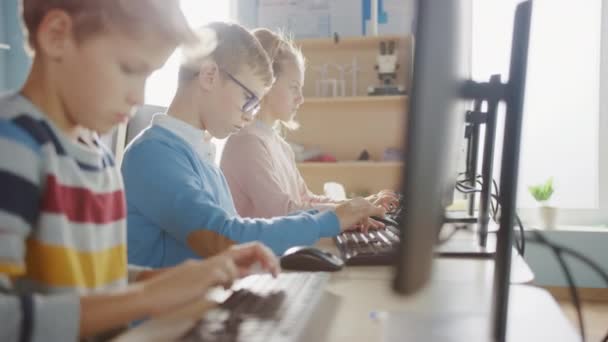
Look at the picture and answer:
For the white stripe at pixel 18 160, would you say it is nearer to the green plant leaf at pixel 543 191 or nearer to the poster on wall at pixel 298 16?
the poster on wall at pixel 298 16

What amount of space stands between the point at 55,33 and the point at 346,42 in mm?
2795

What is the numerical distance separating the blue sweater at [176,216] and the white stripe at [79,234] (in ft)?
0.54

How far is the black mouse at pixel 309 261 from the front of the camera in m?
0.95

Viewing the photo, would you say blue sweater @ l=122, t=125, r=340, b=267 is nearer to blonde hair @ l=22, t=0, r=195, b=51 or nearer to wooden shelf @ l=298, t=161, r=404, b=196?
blonde hair @ l=22, t=0, r=195, b=51

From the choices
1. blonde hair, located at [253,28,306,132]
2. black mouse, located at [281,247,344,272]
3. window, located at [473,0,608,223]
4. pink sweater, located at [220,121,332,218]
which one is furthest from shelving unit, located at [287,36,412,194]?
black mouse, located at [281,247,344,272]

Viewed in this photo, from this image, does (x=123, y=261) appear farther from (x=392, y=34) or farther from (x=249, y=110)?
(x=392, y=34)

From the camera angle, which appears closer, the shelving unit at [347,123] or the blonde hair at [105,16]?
the blonde hair at [105,16]

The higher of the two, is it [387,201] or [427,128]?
[427,128]

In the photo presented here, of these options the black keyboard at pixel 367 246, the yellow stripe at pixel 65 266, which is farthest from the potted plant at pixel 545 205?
the yellow stripe at pixel 65 266

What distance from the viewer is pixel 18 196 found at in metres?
0.60

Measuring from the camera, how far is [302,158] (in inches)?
133

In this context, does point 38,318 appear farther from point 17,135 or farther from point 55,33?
point 55,33

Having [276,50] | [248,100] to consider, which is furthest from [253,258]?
[276,50]

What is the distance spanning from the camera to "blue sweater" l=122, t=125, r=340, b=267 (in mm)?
1020
